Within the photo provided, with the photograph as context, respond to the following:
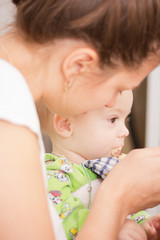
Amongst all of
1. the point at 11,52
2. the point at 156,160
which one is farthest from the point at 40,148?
the point at 156,160

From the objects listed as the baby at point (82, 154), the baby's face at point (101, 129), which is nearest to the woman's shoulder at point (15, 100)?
the baby at point (82, 154)

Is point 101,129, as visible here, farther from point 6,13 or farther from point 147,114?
point 147,114

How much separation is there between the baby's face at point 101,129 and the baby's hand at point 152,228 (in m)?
0.26

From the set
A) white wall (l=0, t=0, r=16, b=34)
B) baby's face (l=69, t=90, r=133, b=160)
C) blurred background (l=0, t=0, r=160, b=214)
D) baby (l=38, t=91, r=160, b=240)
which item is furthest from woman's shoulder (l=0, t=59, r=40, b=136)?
blurred background (l=0, t=0, r=160, b=214)

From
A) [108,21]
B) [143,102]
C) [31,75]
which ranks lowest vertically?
[143,102]

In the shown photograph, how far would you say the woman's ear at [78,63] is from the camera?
75 centimetres

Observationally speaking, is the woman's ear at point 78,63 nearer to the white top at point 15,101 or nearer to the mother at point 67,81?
the mother at point 67,81

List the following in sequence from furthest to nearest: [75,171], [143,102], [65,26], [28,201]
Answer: [143,102], [75,171], [65,26], [28,201]

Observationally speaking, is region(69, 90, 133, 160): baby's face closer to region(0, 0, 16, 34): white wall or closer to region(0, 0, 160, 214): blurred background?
region(0, 0, 16, 34): white wall

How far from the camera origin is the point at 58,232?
924 mm

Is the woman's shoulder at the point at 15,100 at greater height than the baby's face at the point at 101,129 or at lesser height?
greater

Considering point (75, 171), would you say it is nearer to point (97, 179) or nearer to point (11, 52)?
point (97, 179)

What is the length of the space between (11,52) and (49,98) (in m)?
0.13

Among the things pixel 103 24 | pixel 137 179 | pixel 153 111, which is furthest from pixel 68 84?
pixel 153 111
